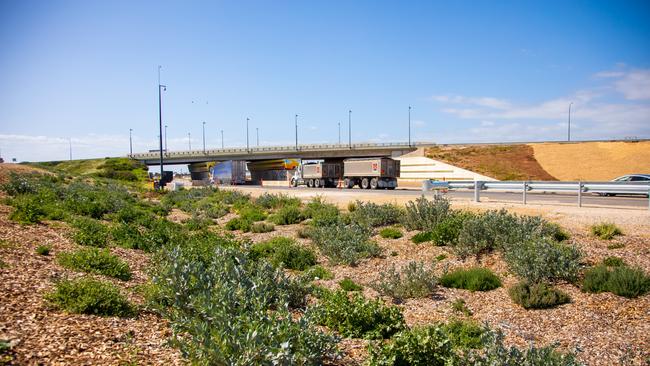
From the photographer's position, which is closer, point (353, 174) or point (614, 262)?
point (614, 262)

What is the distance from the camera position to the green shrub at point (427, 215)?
16562 millimetres

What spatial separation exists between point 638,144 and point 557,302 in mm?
69600

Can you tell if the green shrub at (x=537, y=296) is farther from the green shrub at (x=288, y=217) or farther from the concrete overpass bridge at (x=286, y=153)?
the concrete overpass bridge at (x=286, y=153)

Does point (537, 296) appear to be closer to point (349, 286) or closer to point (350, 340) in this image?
point (349, 286)

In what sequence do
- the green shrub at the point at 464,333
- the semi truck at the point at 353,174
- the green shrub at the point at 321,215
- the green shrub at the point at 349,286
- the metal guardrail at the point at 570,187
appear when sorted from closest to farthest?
the green shrub at the point at 464,333 → the green shrub at the point at 349,286 → the metal guardrail at the point at 570,187 → the green shrub at the point at 321,215 → the semi truck at the point at 353,174

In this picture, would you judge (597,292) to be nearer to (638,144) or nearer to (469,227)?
(469,227)

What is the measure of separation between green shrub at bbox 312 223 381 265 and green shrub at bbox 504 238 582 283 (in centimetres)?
415

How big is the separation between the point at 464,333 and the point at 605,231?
330 inches

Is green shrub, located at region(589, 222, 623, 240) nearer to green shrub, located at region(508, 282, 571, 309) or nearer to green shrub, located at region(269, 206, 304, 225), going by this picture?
green shrub, located at region(508, 282, 571, 309)

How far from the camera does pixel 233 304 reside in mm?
5707

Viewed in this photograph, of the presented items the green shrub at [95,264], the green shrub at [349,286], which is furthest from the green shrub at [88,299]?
the green shrub at [349,286]

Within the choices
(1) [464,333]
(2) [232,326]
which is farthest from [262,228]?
(2) [232,326]

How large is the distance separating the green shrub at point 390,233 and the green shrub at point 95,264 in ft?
30.1

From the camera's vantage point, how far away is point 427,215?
55.1ft
